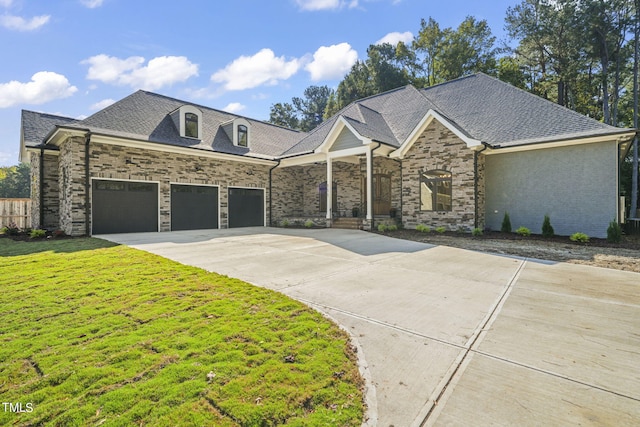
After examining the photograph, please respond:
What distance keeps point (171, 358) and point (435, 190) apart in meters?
12.7

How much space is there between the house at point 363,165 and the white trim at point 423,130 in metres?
0.05

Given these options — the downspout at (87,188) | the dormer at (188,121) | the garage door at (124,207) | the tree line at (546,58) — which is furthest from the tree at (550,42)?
the downspout at (87,188)

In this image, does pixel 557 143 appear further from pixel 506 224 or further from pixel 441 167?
pixel 441 167

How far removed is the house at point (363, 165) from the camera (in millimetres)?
11375

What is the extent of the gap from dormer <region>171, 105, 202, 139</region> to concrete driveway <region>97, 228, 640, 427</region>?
990 cm

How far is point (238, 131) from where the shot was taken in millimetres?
17000

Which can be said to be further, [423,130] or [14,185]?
[14,185]

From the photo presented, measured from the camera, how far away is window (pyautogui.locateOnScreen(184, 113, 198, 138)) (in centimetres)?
1485

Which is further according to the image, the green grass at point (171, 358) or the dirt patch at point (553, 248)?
the dirt patch at point (553, 248)

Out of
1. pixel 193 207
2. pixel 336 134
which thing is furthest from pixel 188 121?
pixel 336 134

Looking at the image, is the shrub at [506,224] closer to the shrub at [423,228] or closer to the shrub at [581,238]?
the shrub at [581,238]

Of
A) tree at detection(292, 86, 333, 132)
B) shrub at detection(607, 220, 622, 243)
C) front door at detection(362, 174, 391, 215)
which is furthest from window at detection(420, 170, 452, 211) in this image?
tree at detection(292, 86, 333, 132)

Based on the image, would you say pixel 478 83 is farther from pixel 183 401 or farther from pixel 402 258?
pixel 183 401

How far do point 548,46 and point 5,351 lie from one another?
31911mm
